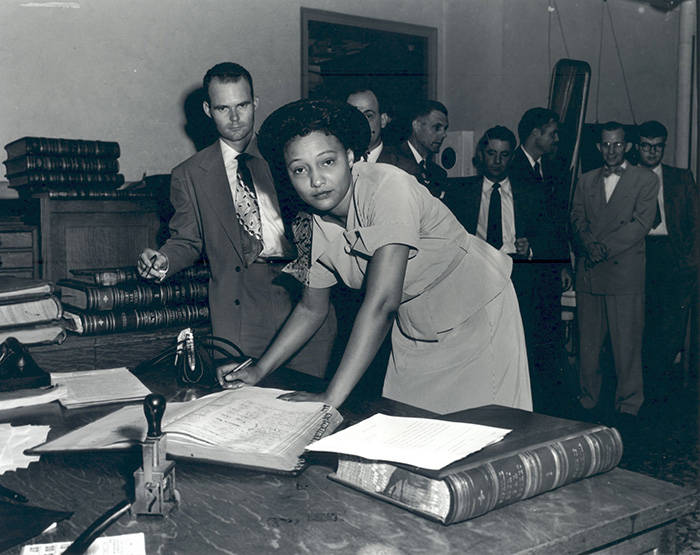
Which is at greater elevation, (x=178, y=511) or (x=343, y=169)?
(x=343, y=169)

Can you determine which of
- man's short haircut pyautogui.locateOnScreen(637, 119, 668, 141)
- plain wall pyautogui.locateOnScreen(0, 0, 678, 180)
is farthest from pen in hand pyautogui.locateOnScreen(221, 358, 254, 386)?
man's short haircut pyautogui.locateOnScreen(637, 119, 668, 141)

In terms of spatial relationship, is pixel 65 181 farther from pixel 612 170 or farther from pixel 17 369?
pixel 612 170

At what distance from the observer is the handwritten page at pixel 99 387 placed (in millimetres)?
1681

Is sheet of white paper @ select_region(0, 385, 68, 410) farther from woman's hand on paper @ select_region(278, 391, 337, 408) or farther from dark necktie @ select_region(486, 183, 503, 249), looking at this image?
dark necktie @ select_region(486, 183, 503, 249)

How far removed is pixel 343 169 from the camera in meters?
1.76

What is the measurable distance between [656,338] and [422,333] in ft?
12.2

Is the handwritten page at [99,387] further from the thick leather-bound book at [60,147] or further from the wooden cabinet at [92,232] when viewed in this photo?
the thick leather-bound book at [60,147]

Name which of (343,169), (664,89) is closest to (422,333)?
(343,169)

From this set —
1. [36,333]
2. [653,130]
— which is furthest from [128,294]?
[653,130]

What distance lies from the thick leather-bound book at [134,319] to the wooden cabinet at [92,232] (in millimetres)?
276

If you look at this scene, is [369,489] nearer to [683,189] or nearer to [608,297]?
[608,297]

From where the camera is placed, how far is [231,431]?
48.9 inches

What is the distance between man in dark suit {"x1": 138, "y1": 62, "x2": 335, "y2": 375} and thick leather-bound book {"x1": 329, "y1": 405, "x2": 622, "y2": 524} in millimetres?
1880

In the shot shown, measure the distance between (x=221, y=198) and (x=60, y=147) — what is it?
0.77 meters
